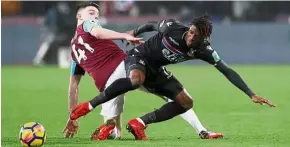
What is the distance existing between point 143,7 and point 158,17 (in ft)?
2.44

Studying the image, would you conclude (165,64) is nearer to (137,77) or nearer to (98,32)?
(137,77)

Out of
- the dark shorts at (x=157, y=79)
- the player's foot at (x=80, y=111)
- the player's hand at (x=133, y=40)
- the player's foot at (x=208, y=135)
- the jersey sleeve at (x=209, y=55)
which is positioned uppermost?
the player's hand at (x=133, y=40)

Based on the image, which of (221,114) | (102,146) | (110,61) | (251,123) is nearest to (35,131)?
(102,146)

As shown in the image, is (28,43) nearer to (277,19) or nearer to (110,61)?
(277,19)

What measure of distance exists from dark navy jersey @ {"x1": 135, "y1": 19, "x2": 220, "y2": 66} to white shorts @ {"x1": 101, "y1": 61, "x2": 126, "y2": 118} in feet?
1.11

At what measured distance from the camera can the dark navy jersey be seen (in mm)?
9648

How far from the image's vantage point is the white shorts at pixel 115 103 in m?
10.1

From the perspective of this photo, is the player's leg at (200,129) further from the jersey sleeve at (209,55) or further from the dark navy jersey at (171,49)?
the jersey sleeve at (209,55)

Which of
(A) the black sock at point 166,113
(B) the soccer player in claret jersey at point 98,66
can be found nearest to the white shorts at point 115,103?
(B) the soccer player in claret jersey at point 98,66

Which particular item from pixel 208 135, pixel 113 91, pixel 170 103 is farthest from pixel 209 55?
pixel 113 91

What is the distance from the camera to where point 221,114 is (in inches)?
557

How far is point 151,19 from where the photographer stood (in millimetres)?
29391

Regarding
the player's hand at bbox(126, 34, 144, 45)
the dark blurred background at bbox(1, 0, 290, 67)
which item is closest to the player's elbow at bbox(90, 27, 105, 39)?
the player's hand at bbox(126, 34, 144, 45)

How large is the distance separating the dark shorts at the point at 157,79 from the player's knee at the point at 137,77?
0.13 m
